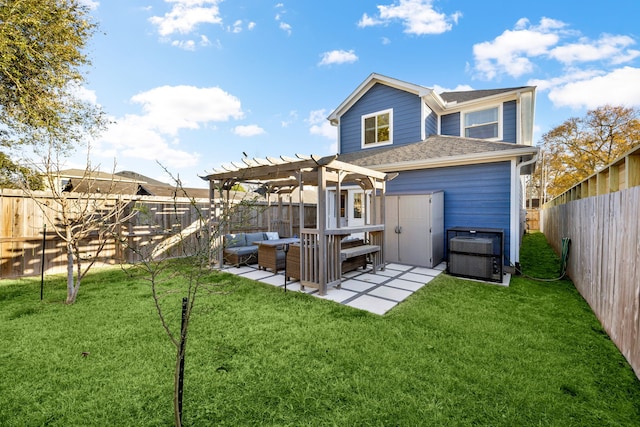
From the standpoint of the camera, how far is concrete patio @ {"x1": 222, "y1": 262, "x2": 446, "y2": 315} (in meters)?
4.39

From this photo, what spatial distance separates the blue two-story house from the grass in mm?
3025

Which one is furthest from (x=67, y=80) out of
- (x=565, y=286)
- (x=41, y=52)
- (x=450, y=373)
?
(x=565, y=286)

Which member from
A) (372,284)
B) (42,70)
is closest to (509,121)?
(372,284)

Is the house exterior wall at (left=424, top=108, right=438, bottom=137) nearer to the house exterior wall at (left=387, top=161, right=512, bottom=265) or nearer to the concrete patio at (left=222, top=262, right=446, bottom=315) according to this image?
the house exterior wall at (left=387, top=161, right=512, bottom=265)

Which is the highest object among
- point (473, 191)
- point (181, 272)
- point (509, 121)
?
point (509, 121)

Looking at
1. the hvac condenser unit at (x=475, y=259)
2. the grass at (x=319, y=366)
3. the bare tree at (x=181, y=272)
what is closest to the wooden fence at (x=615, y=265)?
the grass at (x=319, y=366)

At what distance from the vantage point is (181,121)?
19.9 meters

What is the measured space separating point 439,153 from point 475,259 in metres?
3.04

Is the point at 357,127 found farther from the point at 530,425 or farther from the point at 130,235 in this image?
the point at 530,425

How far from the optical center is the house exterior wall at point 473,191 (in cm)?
642

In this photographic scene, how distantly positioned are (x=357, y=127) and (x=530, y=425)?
947 centimetres

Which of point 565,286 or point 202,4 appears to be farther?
point 202,4

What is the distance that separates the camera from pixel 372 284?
538 centimetres

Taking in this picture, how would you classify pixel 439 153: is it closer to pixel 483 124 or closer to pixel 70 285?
pixel 483 124
